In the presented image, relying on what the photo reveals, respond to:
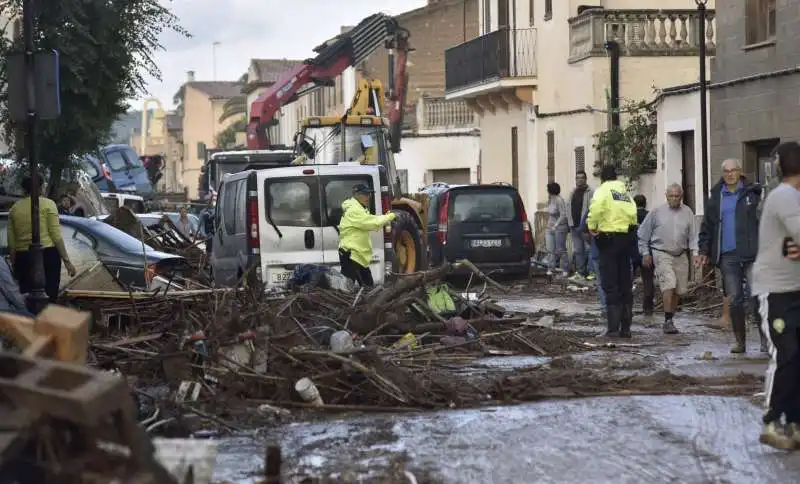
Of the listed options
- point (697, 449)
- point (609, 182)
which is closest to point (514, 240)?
point (609, 182)

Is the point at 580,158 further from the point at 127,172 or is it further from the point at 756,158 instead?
the point at 127,172

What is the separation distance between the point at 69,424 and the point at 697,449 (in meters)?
4.31

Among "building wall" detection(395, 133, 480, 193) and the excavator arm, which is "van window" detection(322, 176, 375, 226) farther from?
"building wall" detection(395, 133, 480, 193)

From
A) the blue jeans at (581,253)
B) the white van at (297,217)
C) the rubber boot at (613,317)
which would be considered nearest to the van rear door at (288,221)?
the white van at (297,217)

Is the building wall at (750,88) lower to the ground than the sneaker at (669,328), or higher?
higher

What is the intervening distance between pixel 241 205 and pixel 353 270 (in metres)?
2.78

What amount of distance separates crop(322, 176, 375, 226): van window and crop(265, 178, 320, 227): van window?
0.45 ft

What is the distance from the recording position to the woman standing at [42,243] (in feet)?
53.2

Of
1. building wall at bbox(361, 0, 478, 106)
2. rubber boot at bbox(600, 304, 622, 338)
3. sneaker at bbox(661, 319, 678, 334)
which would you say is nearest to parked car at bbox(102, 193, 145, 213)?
building wall at bbox(361, 0, 478, 106)

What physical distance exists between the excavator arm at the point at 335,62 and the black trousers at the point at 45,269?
19.8 m

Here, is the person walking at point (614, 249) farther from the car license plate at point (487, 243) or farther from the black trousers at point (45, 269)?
the car license plate at point (487, 243)

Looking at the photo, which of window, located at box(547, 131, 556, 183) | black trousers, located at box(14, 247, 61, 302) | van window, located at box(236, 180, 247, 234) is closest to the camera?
black trousers, located at box(14, 247, 61, 302)

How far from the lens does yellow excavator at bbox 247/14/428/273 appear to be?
983 inches

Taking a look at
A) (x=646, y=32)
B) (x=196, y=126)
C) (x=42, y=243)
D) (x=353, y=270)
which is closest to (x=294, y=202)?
(x=353, y=270)
